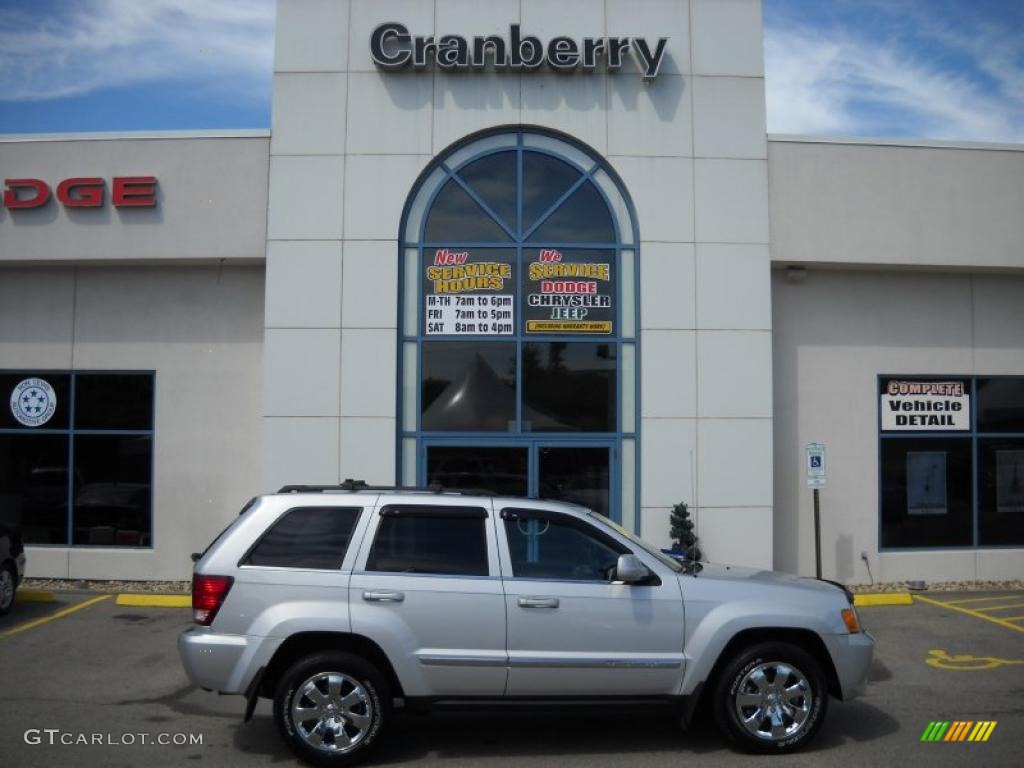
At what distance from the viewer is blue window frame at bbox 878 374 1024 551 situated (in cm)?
1457

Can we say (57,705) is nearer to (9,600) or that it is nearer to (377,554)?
(377,554)

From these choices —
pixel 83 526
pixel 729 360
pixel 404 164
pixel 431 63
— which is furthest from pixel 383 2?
pixel 83 526

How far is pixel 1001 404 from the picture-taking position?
589 inches

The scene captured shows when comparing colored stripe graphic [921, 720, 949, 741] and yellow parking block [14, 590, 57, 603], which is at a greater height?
yellow parking block [14, 590, 57, 603]

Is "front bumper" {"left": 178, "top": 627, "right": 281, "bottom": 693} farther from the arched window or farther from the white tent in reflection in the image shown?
the white tent in reflection

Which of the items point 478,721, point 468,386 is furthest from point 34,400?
point 478,721

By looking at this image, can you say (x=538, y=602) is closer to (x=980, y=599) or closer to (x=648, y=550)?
(x=648, y=550)

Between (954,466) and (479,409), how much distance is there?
7621 millimetres

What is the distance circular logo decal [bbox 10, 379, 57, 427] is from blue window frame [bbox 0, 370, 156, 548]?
0.05 feet

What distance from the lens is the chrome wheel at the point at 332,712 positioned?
6355mm

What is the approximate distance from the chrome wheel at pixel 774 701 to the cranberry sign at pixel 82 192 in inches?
440

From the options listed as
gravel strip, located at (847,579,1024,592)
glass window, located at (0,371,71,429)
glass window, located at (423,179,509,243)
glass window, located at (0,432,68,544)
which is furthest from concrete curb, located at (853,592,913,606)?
glass window, located at (0,371,71,429)

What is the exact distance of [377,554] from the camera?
21.9 ft

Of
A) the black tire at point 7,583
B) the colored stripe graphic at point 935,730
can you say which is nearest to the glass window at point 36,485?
the black tire at point 7,583
